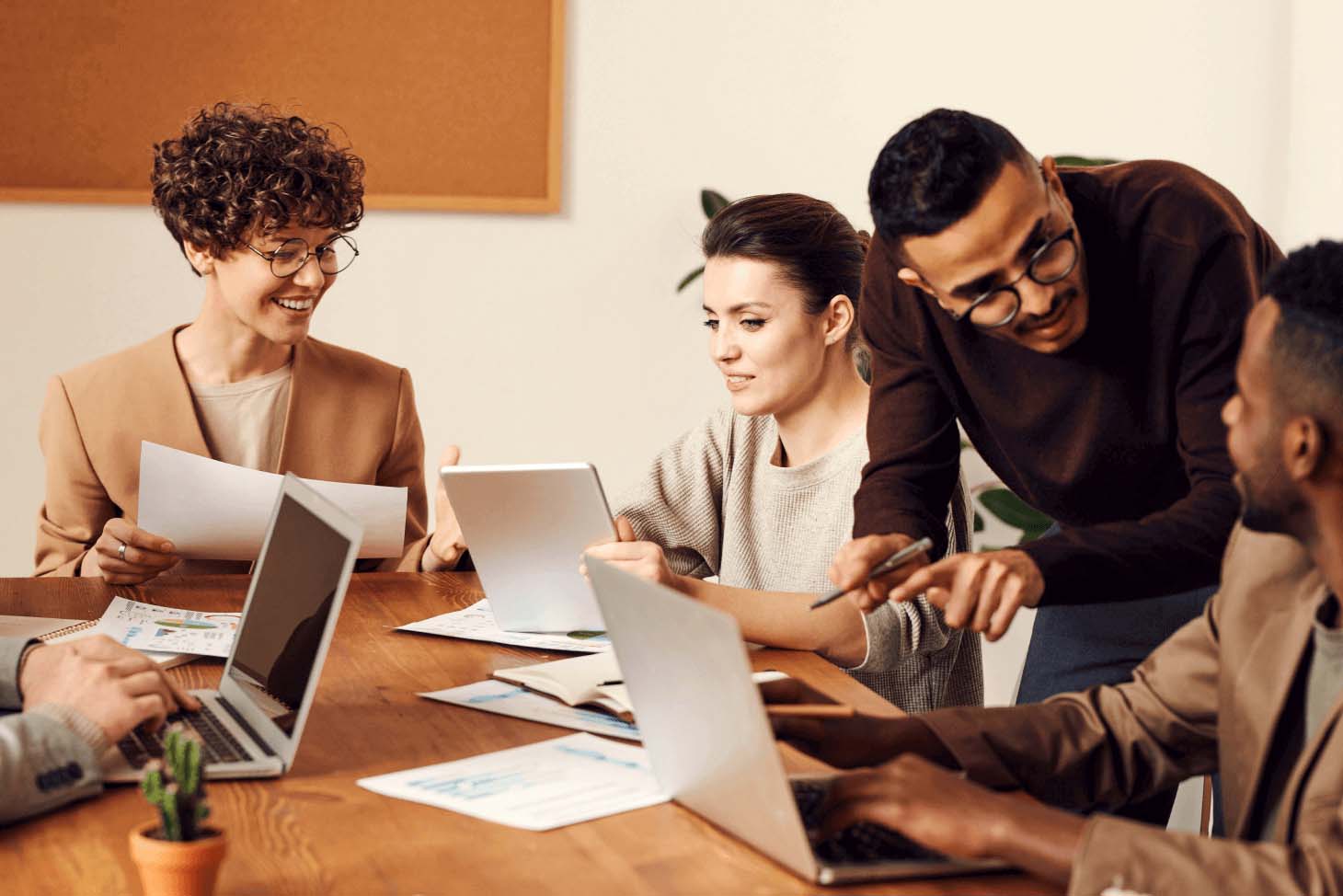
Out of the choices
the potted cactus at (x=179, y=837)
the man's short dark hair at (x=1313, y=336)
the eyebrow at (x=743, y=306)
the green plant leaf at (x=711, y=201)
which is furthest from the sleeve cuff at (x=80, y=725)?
the green plant leaf at (x=711, y=201)

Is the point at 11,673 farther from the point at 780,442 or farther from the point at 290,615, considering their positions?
the point at 780,442

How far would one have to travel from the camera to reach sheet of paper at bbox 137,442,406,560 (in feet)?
6.80

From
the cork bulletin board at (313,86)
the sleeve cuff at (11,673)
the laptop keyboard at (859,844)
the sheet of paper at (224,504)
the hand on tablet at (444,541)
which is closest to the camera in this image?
the laptop keyboard at (859,844)

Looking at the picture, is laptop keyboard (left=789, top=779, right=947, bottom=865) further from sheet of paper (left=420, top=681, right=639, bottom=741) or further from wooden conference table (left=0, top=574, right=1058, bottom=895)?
sheet of paper (left=420, top=681, right=639, bottom=741)

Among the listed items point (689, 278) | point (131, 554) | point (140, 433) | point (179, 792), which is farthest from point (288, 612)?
point (689, 278)

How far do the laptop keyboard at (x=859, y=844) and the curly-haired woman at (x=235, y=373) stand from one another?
1.22m

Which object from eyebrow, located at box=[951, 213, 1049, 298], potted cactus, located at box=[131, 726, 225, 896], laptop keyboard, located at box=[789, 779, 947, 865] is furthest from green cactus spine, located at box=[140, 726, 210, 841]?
eyebrow, located at box=[951, 213, 1049, 298]

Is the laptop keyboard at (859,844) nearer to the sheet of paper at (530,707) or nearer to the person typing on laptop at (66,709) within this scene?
the sheet of paper at (530,707)

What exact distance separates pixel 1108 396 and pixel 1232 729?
1.88ft

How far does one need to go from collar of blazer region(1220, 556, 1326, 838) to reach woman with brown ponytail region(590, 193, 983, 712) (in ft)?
2.44

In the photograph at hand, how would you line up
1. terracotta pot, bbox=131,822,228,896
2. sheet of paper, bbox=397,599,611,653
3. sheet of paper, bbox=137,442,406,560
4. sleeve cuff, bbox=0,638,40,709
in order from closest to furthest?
terracotta pot, bbox=131,822,228,896
sleeve cuff, bbox=0,638,40,709
sheet of paper, bbox=397,599,611,653
sheet of paper, bbox=137,442,406,560

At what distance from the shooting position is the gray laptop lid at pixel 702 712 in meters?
1.05

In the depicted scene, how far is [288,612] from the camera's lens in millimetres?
1423

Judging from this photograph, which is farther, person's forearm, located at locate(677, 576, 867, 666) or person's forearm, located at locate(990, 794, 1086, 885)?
person's forearm, located at locate(677, 576, 867, 666)
